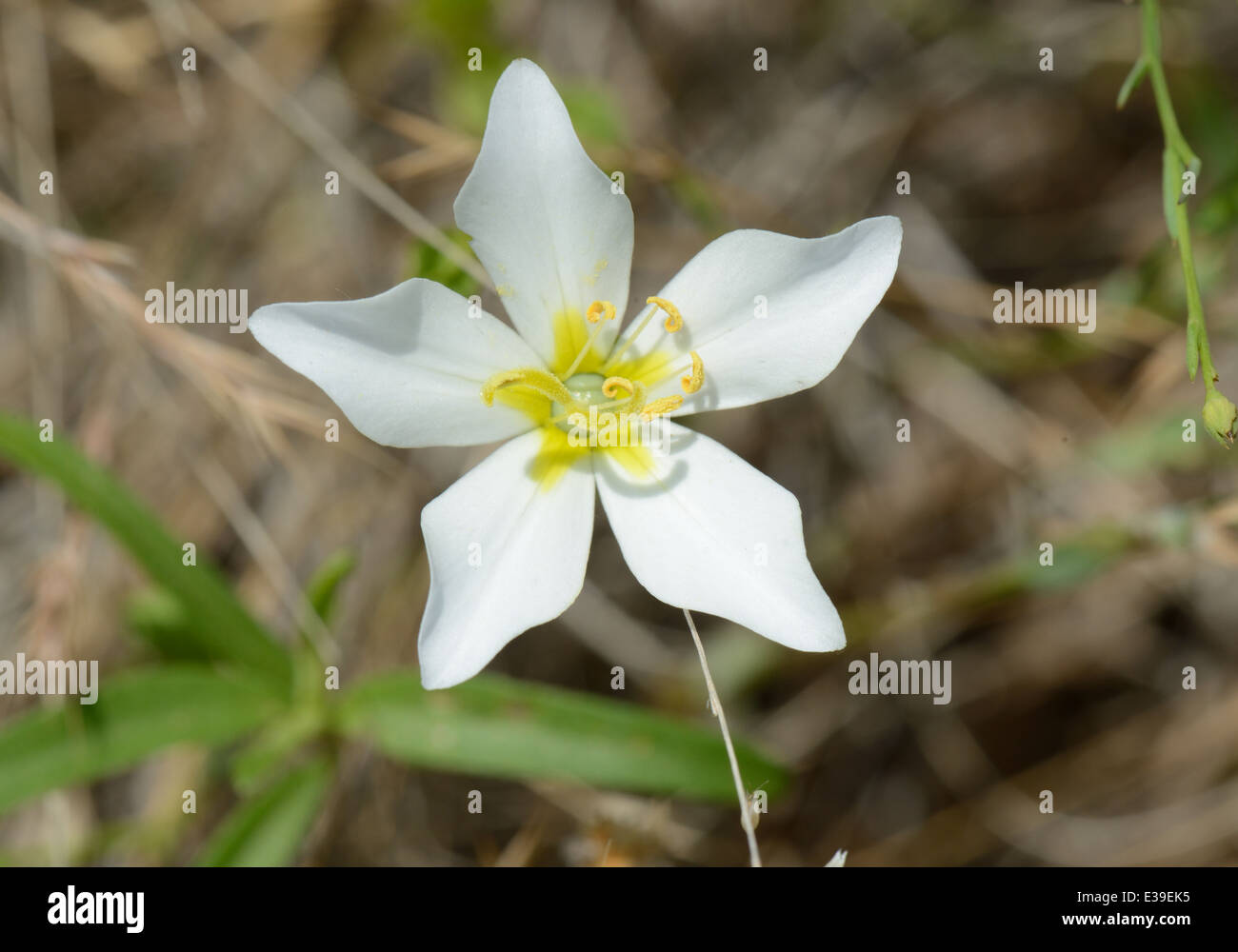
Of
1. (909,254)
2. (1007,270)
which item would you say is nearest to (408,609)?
(909,254)

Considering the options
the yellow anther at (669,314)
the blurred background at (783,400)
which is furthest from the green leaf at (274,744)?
the yellow anther at (669,314)

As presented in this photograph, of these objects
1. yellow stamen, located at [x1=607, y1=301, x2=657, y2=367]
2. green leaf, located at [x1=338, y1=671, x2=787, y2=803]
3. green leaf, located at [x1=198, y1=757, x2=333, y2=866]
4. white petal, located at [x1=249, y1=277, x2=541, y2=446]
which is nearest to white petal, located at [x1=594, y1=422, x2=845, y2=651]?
yellow stamen, located at [x1=607, y1=301, x2=657, y2=367]

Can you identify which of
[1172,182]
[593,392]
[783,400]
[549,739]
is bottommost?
[549,739]

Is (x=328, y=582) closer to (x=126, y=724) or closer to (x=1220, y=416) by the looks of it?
(x=126, y=724)

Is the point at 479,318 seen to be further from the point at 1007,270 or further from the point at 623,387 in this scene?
the point at 1007,270

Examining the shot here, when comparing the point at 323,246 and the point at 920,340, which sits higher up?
the point at 323,246

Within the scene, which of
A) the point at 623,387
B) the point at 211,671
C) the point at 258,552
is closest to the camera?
the point at 623,387

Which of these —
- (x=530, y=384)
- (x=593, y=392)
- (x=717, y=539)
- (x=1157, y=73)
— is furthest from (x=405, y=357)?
(x=1157, y=73)
